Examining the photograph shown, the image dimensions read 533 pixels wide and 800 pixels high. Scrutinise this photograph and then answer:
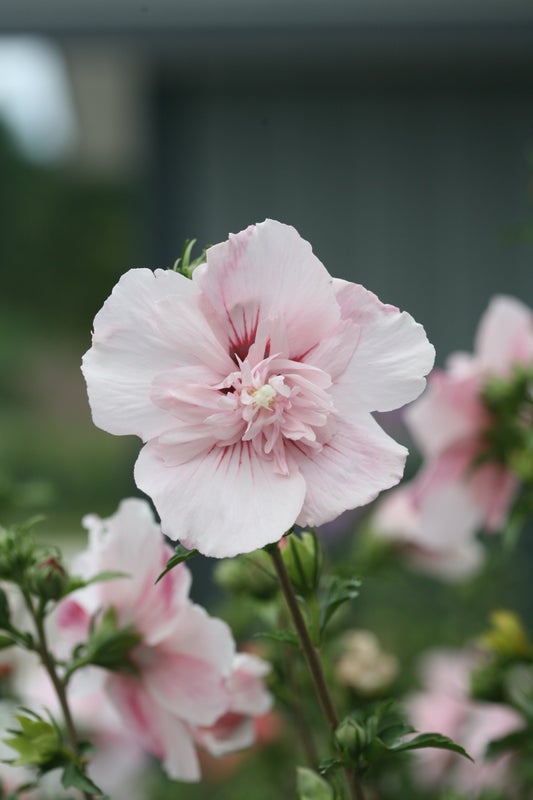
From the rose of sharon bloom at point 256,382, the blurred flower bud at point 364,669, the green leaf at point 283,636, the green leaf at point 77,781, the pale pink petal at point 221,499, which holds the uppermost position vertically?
the rose of sharon bloom at point 256,382

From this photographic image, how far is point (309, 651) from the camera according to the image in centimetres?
37

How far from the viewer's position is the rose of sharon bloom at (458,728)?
699 millimetres

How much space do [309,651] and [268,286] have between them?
0.42 feet

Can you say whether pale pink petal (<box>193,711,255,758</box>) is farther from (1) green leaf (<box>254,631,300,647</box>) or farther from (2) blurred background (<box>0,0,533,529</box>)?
(2) blurred background (<box>0,0,533,529</box>)

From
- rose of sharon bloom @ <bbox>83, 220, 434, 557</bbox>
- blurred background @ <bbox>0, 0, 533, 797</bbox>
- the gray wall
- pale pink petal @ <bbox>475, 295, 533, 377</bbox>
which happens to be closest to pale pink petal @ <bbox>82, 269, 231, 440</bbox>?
rose of sharon bloom @ <bbox>83, 220, 434, 557</bbox>

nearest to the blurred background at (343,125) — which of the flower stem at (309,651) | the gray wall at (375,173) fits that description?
the gray wall at (375,173)

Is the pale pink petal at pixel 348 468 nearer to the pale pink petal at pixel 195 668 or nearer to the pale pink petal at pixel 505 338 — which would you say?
the pale pink petal at pixel 195 668

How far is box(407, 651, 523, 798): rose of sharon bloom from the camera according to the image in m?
0.70

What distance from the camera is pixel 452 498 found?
678mm

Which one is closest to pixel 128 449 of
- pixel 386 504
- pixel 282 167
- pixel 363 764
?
pixel 282 167

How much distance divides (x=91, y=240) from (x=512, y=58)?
327 inches

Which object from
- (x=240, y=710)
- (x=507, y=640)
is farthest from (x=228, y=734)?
(x=507, y=640)

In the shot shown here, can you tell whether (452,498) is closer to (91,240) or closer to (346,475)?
(346,475)

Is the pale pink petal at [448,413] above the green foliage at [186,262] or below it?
below
